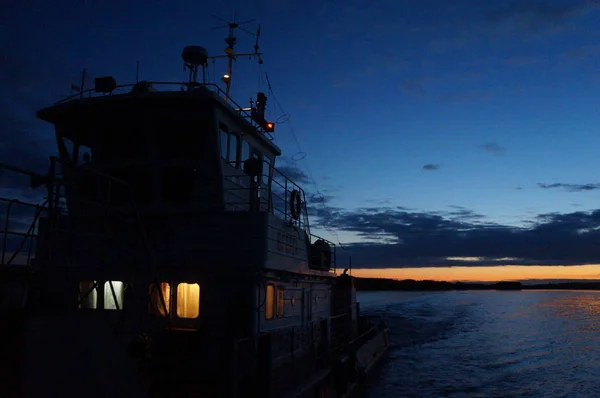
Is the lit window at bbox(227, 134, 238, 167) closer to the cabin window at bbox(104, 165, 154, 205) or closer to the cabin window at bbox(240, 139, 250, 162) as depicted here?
the cabin window at bbox(240, 139, 250, 162)

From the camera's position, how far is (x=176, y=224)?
1255 cm

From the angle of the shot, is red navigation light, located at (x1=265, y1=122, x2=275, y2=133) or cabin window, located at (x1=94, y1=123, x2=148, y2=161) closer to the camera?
cabin window, located at (x1=94, y1=123, x2=148, y2=161)

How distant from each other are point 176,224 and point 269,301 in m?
3.30

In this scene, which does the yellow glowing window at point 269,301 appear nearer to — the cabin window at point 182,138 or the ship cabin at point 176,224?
the ship cabin at point 176,224

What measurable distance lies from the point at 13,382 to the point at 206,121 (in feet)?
26.0

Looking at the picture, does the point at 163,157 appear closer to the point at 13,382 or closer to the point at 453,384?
the point at 13,382

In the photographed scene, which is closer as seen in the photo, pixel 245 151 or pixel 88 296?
pixel 88 296

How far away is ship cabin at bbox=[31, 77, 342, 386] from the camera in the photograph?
39.1 feet

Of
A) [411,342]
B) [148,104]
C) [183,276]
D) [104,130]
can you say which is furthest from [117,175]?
[411,342]

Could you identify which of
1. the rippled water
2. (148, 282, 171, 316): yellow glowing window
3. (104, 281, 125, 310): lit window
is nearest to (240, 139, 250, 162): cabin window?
(148, 282, 171, 316): yellow glowing window

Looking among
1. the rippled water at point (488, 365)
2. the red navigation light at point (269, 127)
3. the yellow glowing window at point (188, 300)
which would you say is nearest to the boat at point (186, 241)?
the yellow glowing window at point (188, 300)

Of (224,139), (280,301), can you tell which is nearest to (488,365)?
(280,301)

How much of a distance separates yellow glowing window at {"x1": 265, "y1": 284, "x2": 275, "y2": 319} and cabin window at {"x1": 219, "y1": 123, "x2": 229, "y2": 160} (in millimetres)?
3875

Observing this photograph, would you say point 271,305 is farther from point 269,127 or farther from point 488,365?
point 488,365
